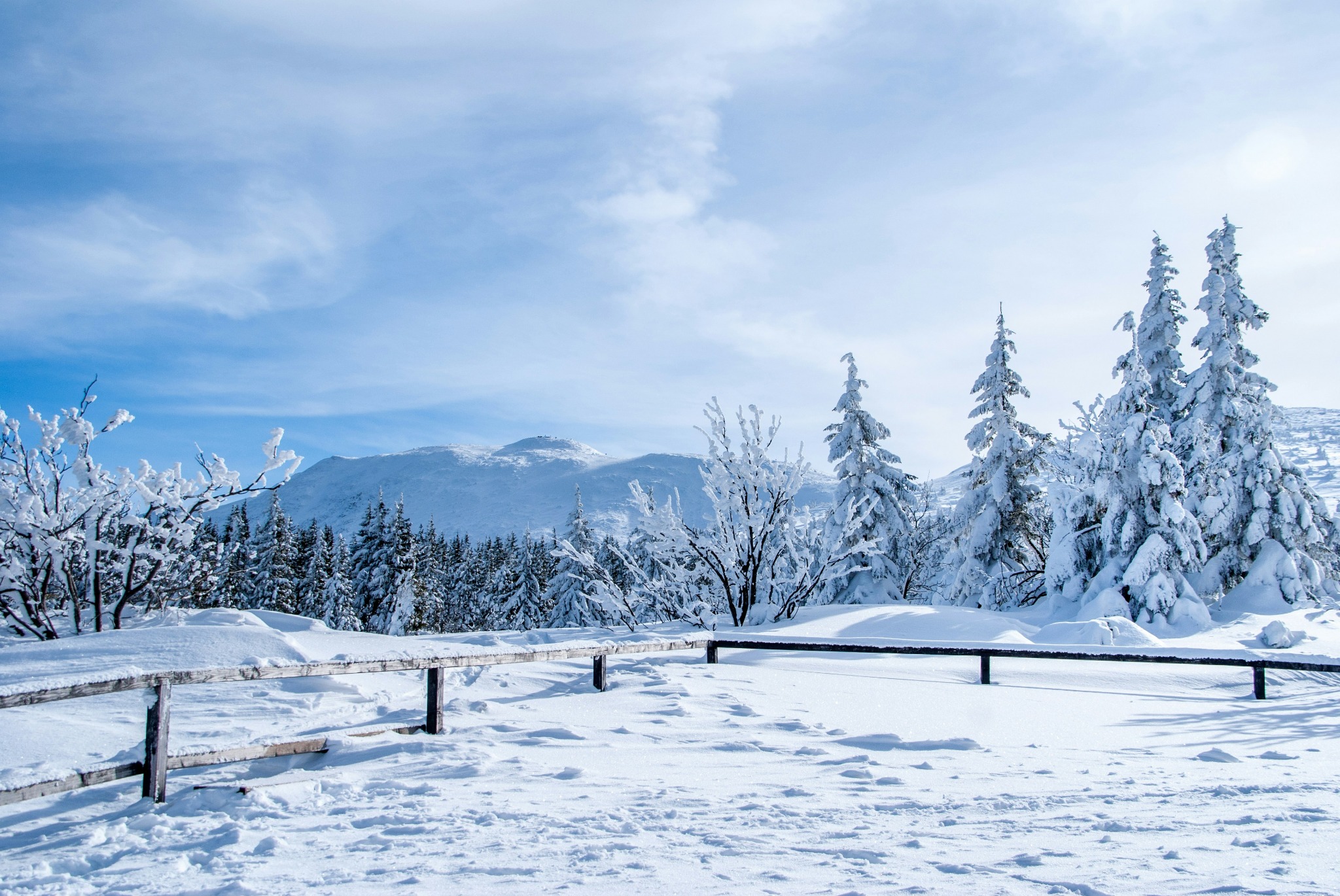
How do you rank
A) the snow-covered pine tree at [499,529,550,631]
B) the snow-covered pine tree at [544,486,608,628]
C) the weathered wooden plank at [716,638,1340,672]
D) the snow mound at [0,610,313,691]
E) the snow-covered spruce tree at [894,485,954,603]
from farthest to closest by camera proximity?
the snow-covered pine tree at [499,529,550,631], the snow-covered pine tree at [544,486,608,628], the snow-covered spruce tree at [894,485,954,603], the weathered wooden plank at [716,638,1340,672], the snow mound at [0,610,313,691]

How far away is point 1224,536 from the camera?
24281mm

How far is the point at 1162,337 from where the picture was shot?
86.5ft

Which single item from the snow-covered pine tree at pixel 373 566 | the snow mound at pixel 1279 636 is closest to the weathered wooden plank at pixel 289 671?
the snow mound at pixel 1279 636

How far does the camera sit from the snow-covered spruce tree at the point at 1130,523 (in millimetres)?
22391

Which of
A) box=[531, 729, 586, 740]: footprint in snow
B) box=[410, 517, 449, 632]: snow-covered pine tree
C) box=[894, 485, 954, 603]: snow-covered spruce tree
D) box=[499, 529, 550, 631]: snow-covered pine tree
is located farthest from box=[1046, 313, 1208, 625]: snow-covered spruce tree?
box=[410, 517, 449, 632]: snow-covered pine tree

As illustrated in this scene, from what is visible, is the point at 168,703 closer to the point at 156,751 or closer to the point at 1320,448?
the point at 156,751

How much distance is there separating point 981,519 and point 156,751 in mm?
27260

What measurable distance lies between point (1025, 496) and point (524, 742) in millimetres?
25809

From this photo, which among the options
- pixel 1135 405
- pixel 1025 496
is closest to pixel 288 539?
pixel 1025 496

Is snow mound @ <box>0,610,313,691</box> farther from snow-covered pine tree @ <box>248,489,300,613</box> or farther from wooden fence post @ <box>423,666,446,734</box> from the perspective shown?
snow-covered pine tree @ <box>248,489,300,613</box>

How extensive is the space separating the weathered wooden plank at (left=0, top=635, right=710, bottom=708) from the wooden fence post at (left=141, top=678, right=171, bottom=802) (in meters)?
0.13

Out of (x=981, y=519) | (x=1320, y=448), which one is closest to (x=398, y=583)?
(x=981, y=519)

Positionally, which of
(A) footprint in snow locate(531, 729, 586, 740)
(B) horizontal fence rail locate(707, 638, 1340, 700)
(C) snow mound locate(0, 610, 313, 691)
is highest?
(C) snow mound locate(0, 610, 313, 691)

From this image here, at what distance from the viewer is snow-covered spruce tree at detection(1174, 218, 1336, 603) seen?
23.6 metres
